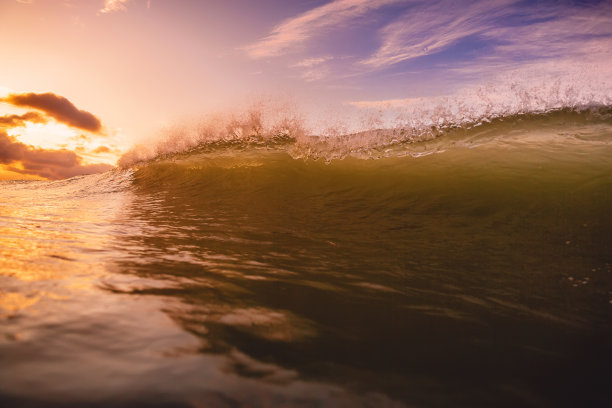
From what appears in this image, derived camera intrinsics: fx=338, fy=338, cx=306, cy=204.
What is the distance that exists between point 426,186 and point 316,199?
1.97 metres

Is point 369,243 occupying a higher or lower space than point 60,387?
lower

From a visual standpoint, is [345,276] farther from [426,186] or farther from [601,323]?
[426,186]

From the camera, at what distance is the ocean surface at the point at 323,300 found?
1.21m

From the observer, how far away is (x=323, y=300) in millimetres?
2023

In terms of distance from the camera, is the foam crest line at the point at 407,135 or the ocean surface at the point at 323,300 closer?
the ocean surface at the point at 323,300

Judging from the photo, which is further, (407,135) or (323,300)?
(407,135)

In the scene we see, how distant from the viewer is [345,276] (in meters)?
2.48

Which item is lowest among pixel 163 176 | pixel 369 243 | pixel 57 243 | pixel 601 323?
pixel 601 323

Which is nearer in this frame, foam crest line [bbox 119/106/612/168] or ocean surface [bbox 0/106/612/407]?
ocean surface [bbox 0/106/612/407]

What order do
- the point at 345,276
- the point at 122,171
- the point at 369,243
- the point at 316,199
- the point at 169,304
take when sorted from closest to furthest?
1. the point at 169,304
2. the point at 345,276
3. the point at 369,243
4. the point at 316,199
5. the point at 122,171

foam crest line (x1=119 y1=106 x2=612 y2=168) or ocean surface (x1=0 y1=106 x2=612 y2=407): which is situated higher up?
foam crest line (x1=119 y1=106 x2=612 y2=168)

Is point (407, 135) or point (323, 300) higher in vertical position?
point (407, 135)

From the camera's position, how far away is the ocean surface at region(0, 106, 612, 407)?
3.97ft

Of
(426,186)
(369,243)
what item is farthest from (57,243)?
(426,186)
